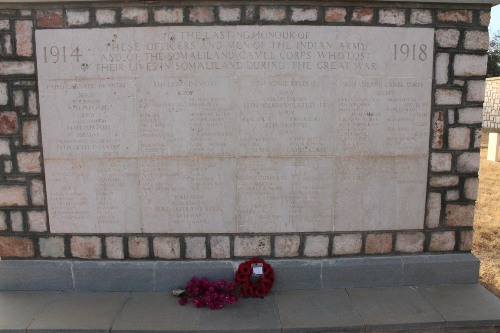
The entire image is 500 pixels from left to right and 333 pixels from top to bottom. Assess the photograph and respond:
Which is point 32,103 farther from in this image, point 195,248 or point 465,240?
point 465,240

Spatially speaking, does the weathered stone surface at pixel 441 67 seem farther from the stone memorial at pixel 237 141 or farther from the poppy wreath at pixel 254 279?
the poppy wreath at pixel 254 279

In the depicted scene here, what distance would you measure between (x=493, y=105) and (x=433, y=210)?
20.7 meters

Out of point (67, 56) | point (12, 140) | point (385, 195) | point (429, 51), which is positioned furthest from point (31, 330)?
point (429, 51)

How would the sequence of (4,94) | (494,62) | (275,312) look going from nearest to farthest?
(275,312), (4,94), (494,62)

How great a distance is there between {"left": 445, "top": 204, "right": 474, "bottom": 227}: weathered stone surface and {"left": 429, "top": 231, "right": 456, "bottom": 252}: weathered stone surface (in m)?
0.10

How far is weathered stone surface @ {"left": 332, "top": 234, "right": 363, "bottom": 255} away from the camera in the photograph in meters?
3.98

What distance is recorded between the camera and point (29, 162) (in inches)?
152

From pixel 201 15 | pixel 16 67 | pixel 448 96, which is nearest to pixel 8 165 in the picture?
pixel 16 67

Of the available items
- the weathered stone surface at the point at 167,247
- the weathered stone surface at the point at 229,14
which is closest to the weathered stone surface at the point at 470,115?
the weathered stone surface at the point at 229,14

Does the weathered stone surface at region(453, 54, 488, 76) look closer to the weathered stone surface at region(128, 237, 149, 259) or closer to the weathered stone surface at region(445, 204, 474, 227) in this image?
the weathered stone surface at region(445, 204, 474, 227)

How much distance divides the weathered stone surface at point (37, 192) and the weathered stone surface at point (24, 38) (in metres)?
1.19

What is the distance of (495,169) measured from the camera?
1039cm

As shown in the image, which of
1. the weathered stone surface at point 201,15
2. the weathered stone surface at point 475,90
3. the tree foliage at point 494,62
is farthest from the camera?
the tree foliage at point 494,62

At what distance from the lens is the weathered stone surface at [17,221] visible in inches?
155
